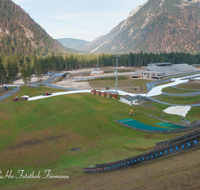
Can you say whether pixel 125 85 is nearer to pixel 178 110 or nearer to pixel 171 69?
pixel 178 110

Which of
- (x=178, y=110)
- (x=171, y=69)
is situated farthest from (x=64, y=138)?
(x=171, y=69)

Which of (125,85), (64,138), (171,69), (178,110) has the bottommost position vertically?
(64,138)

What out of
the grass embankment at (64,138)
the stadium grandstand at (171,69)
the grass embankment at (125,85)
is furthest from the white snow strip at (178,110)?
the stadium grandstand at (171,69)

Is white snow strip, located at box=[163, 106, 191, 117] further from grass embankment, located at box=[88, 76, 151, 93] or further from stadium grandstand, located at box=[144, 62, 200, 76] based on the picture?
stadium grandstand, located at box=[144, 62, 200, 76]

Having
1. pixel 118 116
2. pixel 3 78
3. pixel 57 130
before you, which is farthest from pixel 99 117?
pixel 3 78

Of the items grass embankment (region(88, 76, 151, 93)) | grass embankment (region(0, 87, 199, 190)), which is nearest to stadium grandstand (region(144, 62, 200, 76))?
grass embankment (region(88, 76, 151, 93))

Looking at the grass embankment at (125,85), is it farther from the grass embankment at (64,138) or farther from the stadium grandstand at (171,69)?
the stadium grandstand at (171,69)

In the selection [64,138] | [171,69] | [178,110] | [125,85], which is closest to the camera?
[64,138]
